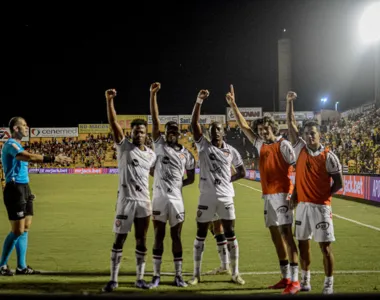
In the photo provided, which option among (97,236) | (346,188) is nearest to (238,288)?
(97,236)

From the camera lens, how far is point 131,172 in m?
6.84

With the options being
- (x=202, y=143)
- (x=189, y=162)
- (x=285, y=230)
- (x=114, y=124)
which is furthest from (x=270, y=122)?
(x=114, y=124)

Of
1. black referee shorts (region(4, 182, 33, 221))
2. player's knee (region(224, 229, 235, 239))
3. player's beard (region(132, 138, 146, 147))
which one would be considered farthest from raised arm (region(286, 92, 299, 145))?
black referee shorts (region(4, 182, 33, 221))

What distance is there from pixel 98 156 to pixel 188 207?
52757 millimetres

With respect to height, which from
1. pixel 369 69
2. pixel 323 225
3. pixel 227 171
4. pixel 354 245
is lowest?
pixel 354 245

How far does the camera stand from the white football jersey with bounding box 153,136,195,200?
7.11 m

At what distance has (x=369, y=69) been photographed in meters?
69.6

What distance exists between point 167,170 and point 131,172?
1.94 ft

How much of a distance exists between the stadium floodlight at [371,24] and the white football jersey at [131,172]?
35263 millimetres

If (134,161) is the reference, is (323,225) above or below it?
below

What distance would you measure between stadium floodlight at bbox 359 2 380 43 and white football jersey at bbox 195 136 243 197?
34.3 m

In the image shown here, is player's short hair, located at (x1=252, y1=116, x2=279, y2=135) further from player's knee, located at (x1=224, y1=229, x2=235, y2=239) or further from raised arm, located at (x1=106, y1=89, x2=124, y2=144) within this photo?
raised arm, located at (x1=106, y1=89, x2=124, y2=144)

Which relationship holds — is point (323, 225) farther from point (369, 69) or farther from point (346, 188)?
point (369, 69)

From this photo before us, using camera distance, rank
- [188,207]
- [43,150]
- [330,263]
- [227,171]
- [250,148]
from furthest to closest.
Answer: [43,150] → [250,148] → [188,207] → [227,171] → [330,263]
